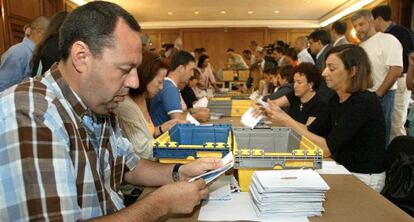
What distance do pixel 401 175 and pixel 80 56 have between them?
140 cm

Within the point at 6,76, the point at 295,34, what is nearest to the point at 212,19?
the point at 295,34

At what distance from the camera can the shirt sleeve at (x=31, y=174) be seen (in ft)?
2.57

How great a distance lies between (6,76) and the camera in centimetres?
300

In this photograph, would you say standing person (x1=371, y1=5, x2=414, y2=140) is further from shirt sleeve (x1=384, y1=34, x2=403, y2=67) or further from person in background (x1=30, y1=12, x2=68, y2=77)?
person in background (x1=30, y1=12, x2=68, y2=77)

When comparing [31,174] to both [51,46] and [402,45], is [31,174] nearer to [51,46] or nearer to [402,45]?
Answer: [51,46]

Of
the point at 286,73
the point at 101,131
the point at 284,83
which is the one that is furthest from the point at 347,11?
the point at 101,131

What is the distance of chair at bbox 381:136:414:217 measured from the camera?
5.03ft

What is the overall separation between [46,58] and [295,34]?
11529mm

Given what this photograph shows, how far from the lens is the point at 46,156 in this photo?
81 centimetres

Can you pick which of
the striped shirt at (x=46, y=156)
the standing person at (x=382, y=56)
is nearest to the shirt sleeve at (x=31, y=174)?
the striped shirt at (x=46, y=156)

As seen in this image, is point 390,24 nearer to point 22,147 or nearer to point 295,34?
point 22,147

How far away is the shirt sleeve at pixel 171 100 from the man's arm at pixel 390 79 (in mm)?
1875

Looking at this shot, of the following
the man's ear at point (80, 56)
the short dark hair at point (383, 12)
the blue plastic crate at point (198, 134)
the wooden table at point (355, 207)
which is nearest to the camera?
the man's ear at point (80, 56)

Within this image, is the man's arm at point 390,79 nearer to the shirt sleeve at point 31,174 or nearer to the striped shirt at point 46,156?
the striped shirt at point 46,156
